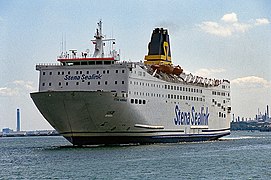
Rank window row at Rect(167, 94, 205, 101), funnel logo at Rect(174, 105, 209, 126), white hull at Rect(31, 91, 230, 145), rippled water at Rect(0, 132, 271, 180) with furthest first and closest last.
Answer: funnel logo at Rect(174, 105, 209, 126)
window row at Rect(167, 94, 205, 101)
white hull at Rect(31, 91, 230, 145)
rippled water at Rect(0, 132, 271, 180)

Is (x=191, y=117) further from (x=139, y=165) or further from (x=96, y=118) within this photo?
(x=139, y=165)

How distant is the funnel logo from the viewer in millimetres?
57562

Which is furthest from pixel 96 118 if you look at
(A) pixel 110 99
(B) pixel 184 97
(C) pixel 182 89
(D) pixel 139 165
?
(B) pixel 184 97

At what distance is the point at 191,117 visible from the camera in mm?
60281

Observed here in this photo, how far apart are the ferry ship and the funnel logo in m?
0.09

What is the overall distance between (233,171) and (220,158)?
7664 mm

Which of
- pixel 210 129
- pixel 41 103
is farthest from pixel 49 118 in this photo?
pixel 210 129

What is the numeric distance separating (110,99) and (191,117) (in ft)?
47.1

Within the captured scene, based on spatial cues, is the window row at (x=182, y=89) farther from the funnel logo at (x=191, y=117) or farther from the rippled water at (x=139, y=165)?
the rippled water at (x=139, y=165)

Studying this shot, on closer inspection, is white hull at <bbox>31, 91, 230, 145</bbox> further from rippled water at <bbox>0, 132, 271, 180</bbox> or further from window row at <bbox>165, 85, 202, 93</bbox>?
window row at <bbox>165, 85, 202, 93</bbox>

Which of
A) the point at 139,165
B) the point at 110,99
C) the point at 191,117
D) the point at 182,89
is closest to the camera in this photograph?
the point at 139,165

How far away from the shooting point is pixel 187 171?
3422 centimetres

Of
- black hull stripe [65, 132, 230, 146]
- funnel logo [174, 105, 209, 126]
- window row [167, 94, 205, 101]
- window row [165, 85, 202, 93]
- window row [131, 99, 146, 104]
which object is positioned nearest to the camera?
black hull stripe [65, 132, 230, 146]

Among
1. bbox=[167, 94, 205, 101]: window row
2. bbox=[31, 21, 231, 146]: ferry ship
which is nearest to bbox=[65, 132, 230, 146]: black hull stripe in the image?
bbox=[31, 21, 231, 146]: ferry ship
